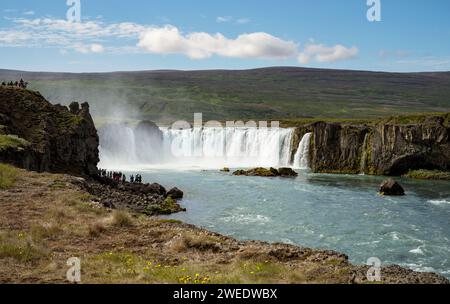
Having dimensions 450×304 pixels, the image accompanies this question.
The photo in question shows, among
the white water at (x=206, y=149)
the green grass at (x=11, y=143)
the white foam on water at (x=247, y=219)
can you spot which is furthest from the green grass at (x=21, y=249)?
the white water at (x=206, y=149)

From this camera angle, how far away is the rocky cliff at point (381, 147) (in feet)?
237

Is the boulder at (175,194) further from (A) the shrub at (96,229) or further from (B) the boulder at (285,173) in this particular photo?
(A) the shrub at (96,229)

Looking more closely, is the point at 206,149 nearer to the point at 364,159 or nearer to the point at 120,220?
the point at 364,159

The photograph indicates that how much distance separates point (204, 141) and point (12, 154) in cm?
6194

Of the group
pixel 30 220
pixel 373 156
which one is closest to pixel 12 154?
pixel 30 220

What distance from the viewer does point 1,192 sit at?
2398 centimetres

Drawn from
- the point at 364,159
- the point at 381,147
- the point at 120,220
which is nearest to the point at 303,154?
the point at 364,159

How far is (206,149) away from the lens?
312 ft

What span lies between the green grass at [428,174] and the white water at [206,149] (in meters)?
17.3

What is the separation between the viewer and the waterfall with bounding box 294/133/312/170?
80.9 meters

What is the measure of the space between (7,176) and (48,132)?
20811mm


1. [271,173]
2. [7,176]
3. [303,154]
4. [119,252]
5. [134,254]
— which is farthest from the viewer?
[303,154]

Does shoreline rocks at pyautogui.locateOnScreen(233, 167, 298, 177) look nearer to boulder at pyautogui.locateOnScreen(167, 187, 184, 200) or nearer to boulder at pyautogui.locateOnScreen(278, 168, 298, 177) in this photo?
boulder at pyautogui.locateOnScreen(278, 168, 298, 177)
